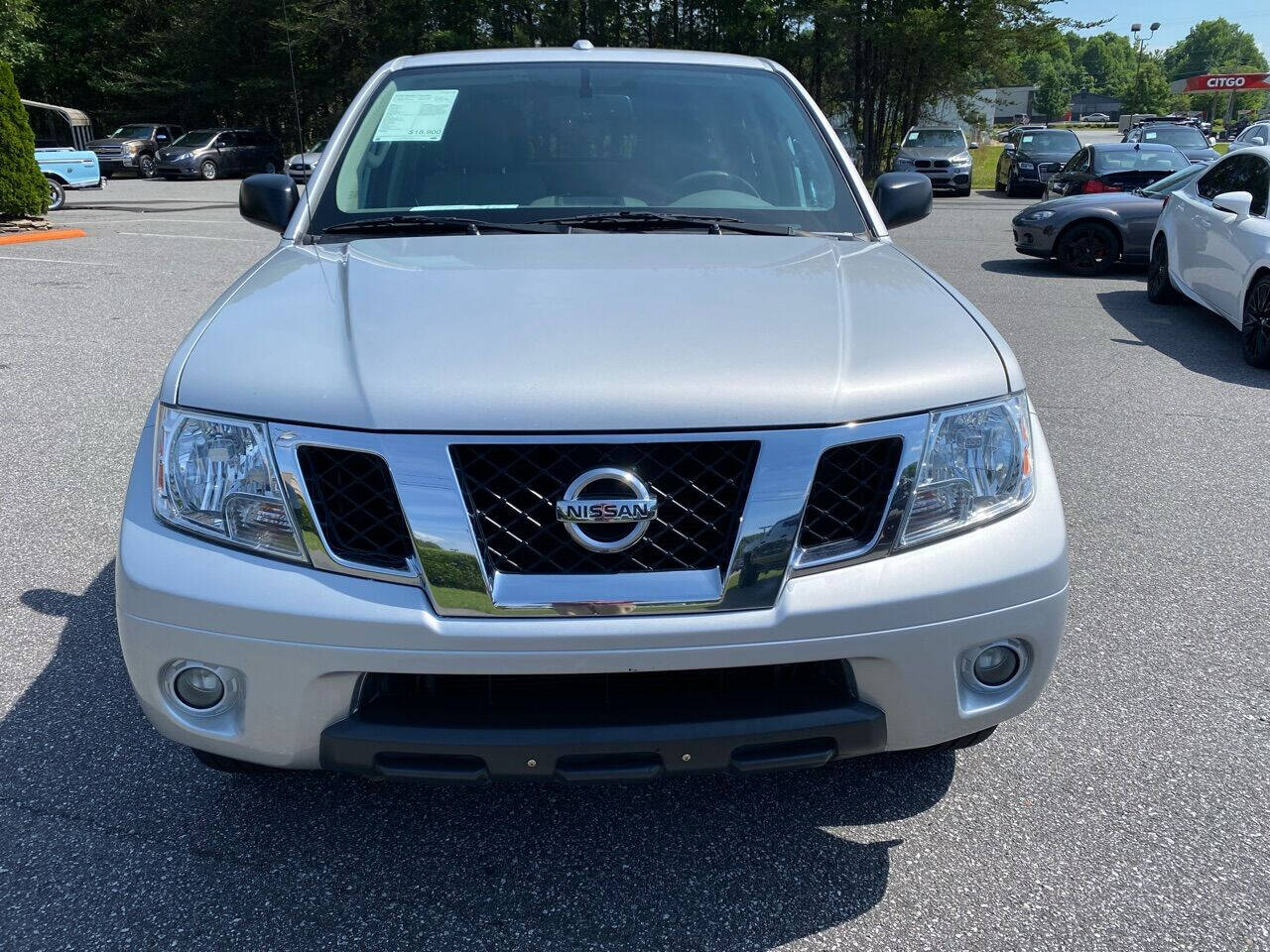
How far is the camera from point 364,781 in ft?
8.75

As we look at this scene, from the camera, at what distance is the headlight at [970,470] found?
207cm

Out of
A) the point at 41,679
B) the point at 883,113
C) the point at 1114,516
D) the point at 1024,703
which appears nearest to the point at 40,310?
the point at 41,679

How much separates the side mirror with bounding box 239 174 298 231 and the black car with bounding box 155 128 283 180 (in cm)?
2823

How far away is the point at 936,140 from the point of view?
25.3 m

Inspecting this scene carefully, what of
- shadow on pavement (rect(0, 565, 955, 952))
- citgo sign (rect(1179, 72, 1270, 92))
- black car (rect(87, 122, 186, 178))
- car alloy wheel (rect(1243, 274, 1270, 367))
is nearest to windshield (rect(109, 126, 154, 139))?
black car (rect(87, 122, 186, 178))

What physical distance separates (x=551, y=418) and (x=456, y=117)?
1.93 metres

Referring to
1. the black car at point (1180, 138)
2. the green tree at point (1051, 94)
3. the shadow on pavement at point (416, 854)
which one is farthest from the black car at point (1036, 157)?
the green tree at point (1051, 94)

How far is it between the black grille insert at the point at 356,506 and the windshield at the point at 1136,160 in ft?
47.9

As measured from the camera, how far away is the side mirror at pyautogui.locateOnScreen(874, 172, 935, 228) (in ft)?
11.6

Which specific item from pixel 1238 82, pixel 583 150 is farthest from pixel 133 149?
pixel 1238 82

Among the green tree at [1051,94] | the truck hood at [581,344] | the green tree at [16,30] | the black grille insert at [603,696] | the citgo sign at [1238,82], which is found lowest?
the green tree at [1051,94]

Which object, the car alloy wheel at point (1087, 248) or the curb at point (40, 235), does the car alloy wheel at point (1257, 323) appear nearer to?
the car alloy wheel at point (1087, 248)

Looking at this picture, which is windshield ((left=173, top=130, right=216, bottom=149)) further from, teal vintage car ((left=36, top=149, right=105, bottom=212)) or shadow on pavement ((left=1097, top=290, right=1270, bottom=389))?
shadow on pavement ((left=1097, top=290, right=1270, bottom=389))

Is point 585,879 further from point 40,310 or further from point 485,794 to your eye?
point 40,310
